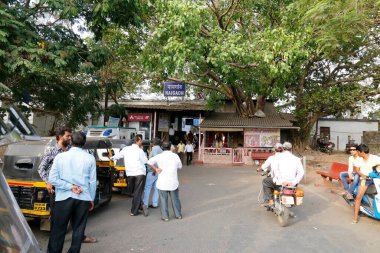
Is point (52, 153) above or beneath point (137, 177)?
above

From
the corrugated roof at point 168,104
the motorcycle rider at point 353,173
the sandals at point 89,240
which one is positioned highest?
the corrugated roof at point 168,104

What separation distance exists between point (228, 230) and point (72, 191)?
3084 mm

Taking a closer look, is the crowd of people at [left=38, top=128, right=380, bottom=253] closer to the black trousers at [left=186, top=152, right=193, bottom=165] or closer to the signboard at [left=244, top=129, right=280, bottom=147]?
the black trousers at [left=186, top=152, right=193, bottom=165]

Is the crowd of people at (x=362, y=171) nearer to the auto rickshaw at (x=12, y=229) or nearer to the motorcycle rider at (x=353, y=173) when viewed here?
the motorcycle rider at (x=353, y=173)

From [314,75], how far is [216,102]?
768cm

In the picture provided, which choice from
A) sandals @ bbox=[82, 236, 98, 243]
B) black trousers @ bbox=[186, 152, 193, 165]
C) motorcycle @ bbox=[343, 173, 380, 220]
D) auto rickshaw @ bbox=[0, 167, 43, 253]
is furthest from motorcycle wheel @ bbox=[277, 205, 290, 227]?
black trousers @ bbox=[186, 152, 193, 165]

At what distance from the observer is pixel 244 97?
22.4m

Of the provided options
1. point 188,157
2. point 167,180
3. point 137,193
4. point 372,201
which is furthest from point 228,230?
point 188,157

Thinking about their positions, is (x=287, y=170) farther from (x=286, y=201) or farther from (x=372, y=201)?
(x=372, y=201)

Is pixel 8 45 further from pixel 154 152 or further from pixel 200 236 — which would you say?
pixel 200 236

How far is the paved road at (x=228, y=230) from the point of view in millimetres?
5316

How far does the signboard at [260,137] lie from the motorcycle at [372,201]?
14.1m

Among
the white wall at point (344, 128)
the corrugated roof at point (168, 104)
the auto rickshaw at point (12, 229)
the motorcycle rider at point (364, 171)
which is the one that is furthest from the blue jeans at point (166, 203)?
the white wall at point (344, 128)

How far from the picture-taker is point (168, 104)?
78.4 feet
